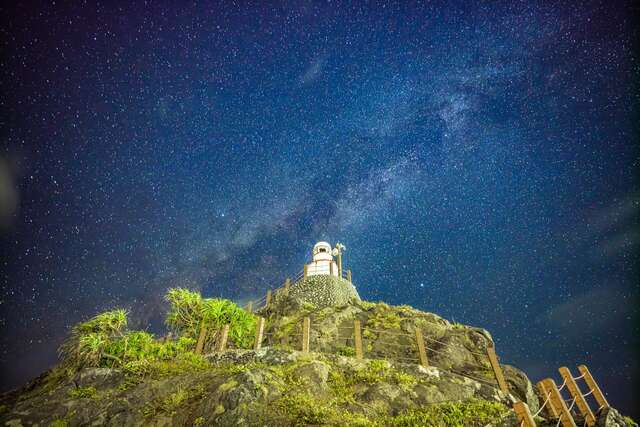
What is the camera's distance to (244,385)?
7.71 metres

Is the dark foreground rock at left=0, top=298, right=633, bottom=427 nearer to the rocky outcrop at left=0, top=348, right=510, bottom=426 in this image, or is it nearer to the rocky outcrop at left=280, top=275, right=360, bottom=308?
the rocky outcrop at left=0, top=348, right=510, bottom=426

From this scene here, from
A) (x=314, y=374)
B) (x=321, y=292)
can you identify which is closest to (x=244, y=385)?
(x=314, y=374)

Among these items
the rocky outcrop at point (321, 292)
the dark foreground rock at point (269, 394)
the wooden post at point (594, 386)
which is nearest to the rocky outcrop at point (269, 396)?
the dark foreground rock at point (269, 394)

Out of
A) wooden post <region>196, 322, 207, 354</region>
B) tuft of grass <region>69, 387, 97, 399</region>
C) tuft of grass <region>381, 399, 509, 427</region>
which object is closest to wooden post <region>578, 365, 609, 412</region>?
tuft of grass <region>381, 399, 509, 427</region>

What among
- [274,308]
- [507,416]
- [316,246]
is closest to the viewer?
[507,416]

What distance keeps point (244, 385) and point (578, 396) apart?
9299 millimetres

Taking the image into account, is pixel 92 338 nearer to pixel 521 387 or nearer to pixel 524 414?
pixel 524 414

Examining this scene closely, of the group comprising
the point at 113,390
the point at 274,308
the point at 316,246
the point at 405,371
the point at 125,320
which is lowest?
the point at 113,390

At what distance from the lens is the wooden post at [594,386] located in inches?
326

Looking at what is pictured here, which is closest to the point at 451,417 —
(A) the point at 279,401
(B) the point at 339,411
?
(B) the point at 339,411

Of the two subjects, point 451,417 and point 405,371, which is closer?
point 451,417

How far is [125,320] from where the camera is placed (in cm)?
1234

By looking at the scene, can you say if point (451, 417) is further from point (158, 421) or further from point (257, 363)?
point (158, 421)

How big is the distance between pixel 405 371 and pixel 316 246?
62.1 feet
